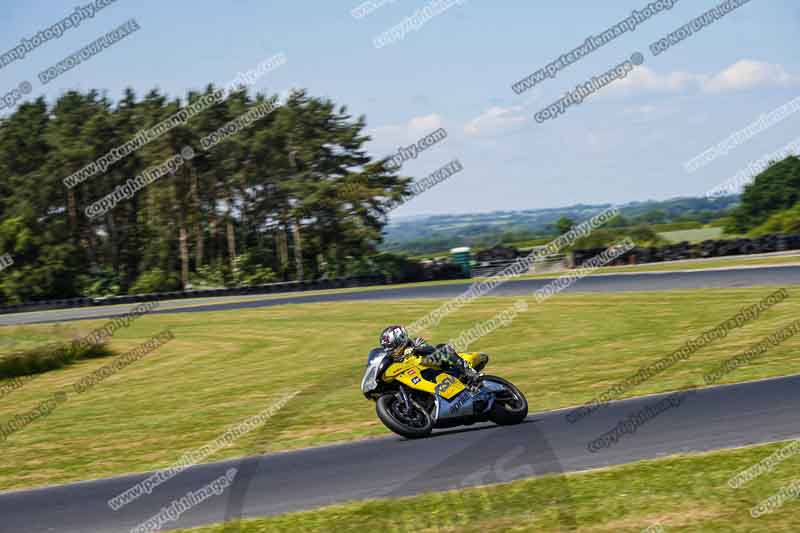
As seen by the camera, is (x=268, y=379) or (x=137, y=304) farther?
(x=137, y=304)

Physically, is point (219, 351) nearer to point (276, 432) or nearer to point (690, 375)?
point (276, 432)

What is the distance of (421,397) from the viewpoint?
1048 cm

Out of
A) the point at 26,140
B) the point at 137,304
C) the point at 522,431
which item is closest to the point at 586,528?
the point at 522,431

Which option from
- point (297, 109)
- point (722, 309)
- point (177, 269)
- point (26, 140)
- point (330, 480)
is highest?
point (26, 140)

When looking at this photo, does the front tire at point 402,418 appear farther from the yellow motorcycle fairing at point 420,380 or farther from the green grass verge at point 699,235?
the green grass verge at point 699,235

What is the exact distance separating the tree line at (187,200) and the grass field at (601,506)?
4544 cm

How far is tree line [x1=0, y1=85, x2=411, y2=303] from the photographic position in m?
57.9

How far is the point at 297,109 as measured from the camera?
61.2 meters

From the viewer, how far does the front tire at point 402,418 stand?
33.4ft

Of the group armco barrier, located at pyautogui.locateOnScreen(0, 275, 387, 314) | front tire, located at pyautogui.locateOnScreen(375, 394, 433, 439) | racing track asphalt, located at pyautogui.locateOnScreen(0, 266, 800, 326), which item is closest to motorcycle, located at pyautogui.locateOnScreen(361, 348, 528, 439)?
front tire, located at pyautogui.locateOnScreen(375, 394, 433, 439)

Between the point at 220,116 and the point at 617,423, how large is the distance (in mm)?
54011

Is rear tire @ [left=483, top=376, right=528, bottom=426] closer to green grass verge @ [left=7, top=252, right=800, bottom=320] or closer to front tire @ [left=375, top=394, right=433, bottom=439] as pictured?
front tire @ [left=375, top=394, right=433, bottom=439]

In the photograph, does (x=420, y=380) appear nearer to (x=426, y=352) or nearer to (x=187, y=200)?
(x=426, y=352)

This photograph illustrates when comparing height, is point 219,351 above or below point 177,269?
below
